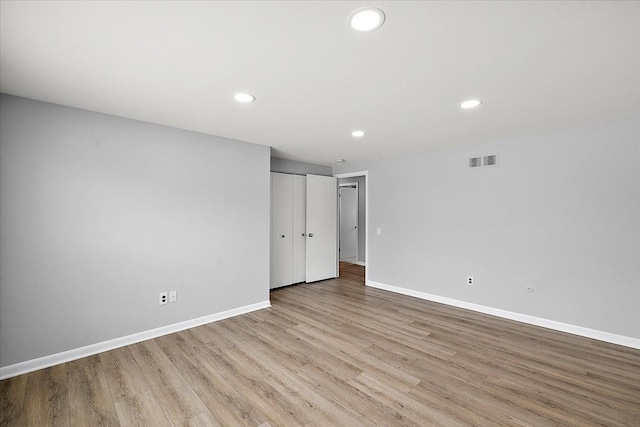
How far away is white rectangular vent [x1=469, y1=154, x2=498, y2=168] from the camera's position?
3.70 m

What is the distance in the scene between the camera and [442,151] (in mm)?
4223

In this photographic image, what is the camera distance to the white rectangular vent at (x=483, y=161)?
3699mm

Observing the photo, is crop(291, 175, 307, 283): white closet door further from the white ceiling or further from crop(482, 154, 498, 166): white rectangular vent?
crop(482, 154, 498, 166): white rectangular vent

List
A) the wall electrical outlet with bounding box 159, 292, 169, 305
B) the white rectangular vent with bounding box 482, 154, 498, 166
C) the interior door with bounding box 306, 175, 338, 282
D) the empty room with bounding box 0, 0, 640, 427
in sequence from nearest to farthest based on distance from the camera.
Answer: the empty room with bounding box 0, 0, 640, 427 < the wall electrical outlet with bounding box 159, 292, 169, 305 < the white rectangular vent with bounding box 482, 154, 498, 166 < the interior door with bounding box 306, 175, 338, 282

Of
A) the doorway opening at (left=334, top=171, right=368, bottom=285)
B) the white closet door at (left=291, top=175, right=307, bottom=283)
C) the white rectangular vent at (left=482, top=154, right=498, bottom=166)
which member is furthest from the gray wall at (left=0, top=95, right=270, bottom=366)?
the doorway opening at (left=334, top=171, right=368, bottom=285)

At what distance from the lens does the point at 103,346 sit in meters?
2.72

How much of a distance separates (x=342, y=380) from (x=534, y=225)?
117 inches

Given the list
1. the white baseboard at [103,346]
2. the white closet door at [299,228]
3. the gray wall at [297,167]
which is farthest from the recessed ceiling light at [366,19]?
the white closet door at [299,228]

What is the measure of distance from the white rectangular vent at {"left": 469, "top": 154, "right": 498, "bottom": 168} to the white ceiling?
0.79m

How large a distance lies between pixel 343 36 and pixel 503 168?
3.13m

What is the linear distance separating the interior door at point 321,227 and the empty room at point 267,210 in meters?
1.07

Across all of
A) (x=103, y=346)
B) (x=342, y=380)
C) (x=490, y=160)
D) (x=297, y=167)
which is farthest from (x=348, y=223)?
(x=103, y=346)

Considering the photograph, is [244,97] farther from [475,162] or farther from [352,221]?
[352,221]

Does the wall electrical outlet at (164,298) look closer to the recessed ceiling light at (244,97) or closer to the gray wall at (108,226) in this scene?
the gray wall at (108,226)
